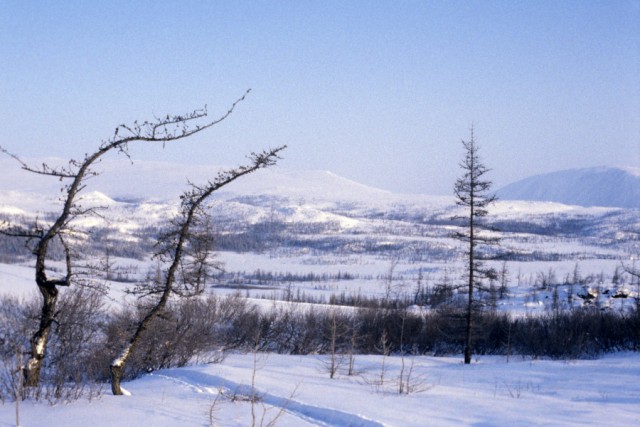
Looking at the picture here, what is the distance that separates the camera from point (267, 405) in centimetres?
1050

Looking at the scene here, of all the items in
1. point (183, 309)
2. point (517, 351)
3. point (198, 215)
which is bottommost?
point (517, 351)

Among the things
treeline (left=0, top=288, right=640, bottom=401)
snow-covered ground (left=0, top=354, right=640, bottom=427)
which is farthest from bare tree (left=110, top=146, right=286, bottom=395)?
treeline (left=0, top=288, right=640, bottom=401)

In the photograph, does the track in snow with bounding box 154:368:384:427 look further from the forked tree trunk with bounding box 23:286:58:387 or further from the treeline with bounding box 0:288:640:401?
the treeline with bounding box 0:288:640:401

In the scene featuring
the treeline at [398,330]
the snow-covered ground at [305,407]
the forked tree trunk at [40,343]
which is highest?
the forked tree trunk at [40,343]

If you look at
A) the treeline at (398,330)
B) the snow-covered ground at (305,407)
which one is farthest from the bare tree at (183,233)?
the treeline at (398,330)

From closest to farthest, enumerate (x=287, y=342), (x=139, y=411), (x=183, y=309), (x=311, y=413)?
(x=139, y=411)
(x=311, y=413)
(x=183, y=309)
(x=287, y=342)

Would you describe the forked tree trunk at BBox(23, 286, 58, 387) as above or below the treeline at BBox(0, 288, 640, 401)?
above

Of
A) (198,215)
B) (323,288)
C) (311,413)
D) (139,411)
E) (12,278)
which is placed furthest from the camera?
(323,288)

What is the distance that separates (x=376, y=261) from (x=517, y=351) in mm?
132102

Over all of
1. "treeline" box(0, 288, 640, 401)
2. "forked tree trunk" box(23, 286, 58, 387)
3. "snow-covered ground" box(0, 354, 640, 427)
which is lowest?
"treeline" box(0, 288, 640, 401)

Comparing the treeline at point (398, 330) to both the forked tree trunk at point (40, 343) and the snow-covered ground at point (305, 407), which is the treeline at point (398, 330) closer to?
the snow-covered ground at point (305, 407)

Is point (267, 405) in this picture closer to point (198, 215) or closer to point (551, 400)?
point (198, 215)

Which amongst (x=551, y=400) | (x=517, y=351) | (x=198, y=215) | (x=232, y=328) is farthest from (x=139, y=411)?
(x=517, y=351)

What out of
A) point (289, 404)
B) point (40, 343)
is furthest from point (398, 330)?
point (40, 343)
